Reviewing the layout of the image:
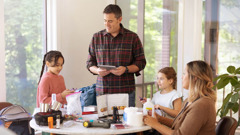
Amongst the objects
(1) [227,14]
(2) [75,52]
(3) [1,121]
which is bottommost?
(3) [1,121]

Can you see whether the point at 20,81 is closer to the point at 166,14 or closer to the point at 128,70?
the point at 128,70

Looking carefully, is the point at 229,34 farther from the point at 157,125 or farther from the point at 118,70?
the point at 157,125

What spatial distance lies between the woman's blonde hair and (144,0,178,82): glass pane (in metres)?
1.82

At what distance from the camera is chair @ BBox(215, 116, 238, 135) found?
5.76 feet

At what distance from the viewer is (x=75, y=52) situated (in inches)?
140

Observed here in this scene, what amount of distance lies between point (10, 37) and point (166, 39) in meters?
1.87

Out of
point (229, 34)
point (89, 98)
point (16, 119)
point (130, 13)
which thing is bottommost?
point (16, 119)

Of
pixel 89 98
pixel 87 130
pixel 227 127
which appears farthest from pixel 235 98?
pixel 87 130

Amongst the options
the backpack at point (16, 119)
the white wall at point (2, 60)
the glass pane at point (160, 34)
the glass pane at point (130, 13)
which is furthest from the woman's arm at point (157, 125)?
the glass pane at point (130, 13)

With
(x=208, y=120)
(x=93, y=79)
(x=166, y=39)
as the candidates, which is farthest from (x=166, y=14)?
(x=208, y=120)

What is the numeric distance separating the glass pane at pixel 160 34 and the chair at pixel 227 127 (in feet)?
6.19

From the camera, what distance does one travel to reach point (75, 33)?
11.6ft

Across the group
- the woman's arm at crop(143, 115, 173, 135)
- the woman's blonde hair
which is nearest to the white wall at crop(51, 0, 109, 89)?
the woman's arm at crop(143, 115, 173, 135)

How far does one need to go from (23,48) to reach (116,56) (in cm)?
111
